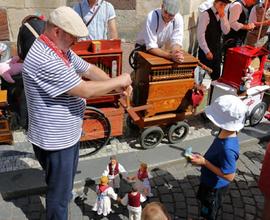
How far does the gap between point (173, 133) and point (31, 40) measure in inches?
91.0

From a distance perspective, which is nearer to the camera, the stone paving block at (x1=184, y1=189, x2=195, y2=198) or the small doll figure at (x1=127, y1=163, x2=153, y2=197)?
the small doll figure at (x1=127, y1=163, x2=153, y2=197)

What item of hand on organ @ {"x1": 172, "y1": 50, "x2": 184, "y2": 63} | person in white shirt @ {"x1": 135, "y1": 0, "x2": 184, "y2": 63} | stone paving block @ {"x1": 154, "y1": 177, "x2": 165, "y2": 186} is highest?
person in white shirt @ {"x1": 135, "y1": 0, "x2": 184, "y2": 63}

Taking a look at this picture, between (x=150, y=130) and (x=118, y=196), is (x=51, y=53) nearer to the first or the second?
(x=118, y=196)

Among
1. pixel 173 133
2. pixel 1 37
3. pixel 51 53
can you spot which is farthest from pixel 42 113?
pixel 1 37

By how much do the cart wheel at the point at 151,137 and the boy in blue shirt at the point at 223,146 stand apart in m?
1.56

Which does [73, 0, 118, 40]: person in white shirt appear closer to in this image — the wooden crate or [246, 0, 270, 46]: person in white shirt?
the wooden crate

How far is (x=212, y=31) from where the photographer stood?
5621mm

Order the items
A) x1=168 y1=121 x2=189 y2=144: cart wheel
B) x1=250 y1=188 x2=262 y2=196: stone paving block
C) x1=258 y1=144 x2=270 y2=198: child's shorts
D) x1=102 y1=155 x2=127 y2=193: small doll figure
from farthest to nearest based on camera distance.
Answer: x1=168 y1=121 x2=189 y2=144: cart wheel → x1=250 y1=188 x2=262 y2=196: stone paving block → x1=102 y1=155 x2=127 y2=193: small doll figure → x1=258 y1=144 x2=270 y2=198: child's shorts

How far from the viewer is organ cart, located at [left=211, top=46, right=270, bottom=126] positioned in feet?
17.1

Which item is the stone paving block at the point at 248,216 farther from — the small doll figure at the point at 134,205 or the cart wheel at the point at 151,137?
the cart wheel at the point at 151,137

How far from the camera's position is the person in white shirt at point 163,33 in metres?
4.63

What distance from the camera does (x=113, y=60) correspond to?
180 inches

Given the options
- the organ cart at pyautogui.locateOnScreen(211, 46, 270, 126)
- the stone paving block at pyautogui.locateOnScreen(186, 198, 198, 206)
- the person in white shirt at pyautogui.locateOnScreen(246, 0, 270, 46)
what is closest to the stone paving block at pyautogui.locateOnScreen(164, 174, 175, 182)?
the stone paving block at pyautogui.locateOnScreen(186, 198, 198, 206)

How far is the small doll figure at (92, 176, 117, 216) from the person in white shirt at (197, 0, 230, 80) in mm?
2750
